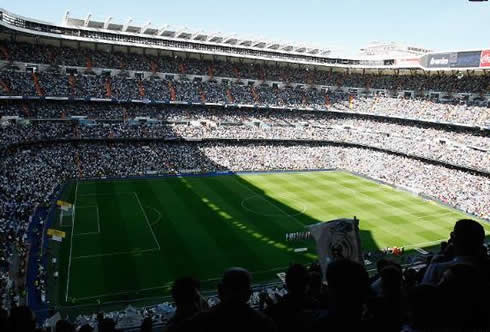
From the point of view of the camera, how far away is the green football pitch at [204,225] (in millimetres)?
22438

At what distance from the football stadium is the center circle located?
29cm

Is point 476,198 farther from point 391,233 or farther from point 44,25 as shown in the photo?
point 44,25

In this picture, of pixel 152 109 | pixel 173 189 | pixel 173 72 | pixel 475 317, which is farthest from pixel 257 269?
pixel 173 72

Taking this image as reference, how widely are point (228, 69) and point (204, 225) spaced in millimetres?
40327

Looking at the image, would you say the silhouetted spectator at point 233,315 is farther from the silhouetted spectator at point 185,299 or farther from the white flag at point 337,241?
the white flag at point 337,241

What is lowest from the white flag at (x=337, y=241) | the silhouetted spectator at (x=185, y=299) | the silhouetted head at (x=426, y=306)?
the white flag at (x=337, y=241)

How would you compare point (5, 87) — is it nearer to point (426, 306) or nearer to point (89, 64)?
point (89, 64)

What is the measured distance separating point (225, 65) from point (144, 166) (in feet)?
89.6

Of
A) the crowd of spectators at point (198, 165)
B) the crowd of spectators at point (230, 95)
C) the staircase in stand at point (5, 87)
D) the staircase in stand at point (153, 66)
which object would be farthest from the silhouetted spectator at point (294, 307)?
the staircase in stand at point (153, 66)

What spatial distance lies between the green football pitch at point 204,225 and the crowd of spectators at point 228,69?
21.6 meters

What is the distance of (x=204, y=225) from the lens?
30703mm

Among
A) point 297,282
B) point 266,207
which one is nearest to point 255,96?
point 266,207

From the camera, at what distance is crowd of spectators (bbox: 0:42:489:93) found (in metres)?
50.3

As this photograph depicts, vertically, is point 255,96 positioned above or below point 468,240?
above
